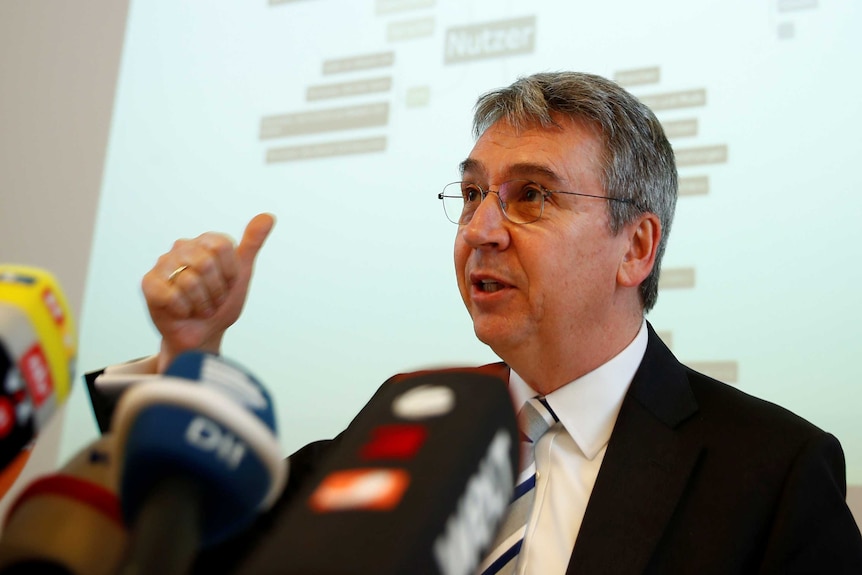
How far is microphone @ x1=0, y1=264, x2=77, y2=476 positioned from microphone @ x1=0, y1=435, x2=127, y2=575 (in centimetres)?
4

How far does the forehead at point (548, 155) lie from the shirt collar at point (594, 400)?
376 millimetres

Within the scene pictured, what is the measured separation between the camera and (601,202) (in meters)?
1.75

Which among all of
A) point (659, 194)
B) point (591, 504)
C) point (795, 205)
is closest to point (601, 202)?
point (659, 194)

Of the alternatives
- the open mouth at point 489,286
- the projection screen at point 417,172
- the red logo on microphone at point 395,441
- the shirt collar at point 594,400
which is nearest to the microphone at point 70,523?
the red logo on microphone at point 395,441

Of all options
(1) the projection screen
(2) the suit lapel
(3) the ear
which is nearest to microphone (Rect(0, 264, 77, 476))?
(2) the suit lapel

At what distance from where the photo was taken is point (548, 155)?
172 centimetres

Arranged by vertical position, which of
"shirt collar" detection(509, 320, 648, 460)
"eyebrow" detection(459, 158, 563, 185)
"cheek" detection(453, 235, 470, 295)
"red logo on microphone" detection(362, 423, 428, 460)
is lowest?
"shirt collar" detection(509, 320, 648, 460)

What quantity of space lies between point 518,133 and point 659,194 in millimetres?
346

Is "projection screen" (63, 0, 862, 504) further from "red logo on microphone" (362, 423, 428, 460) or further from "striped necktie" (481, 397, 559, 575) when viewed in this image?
"red logo on microphone" (362, 423, 428, 460)

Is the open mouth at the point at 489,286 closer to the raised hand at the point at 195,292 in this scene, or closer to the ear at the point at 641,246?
the ear at the point at 641,246

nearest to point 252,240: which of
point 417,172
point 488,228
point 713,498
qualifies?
point 488,228

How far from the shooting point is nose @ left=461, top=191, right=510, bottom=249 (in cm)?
169

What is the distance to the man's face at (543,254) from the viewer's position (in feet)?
5.43

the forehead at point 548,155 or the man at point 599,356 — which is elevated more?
the forehead at point 548,155
